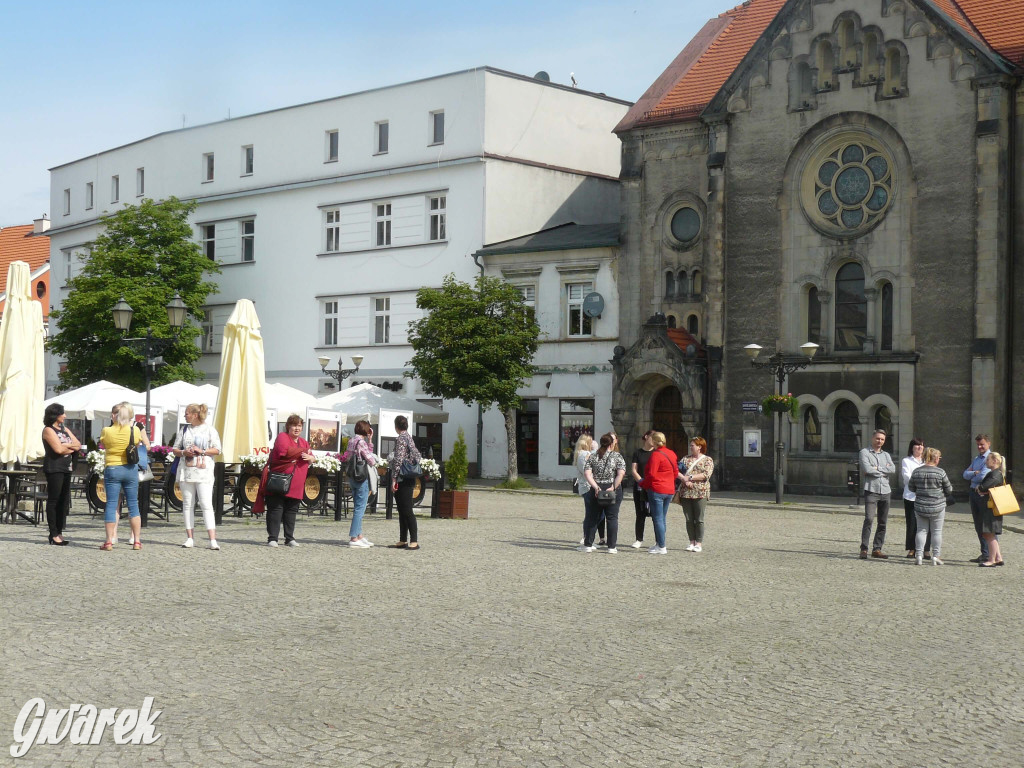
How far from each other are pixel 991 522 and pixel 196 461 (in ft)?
35.7

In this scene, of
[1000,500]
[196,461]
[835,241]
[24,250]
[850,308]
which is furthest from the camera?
[24,250]

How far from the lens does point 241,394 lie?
22.2 meters

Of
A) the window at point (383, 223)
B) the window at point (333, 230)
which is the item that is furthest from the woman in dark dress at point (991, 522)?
the window at point (333, 230)

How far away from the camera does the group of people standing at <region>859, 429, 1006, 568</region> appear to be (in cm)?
1845

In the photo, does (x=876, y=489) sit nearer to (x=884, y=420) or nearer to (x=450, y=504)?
(x=450, y=504)

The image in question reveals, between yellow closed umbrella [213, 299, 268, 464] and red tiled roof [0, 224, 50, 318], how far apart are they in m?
51.0

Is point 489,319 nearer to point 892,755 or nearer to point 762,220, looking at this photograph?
point 762,220

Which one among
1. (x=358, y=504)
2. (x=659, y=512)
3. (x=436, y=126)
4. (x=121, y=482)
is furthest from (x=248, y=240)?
(x=121, y=482)

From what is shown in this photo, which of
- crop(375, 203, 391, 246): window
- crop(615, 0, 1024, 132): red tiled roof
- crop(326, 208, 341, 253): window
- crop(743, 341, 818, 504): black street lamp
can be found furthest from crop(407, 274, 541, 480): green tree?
crop(326, 208, 341, 253): window

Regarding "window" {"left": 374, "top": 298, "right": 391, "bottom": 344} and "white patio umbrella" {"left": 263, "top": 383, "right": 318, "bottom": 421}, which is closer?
"white patio umbrella" {"left": 263, "top": 383, "right": 318, "bottom": 421}

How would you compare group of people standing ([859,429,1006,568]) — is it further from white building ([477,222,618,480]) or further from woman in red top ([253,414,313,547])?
white building ([477,222,618,480])

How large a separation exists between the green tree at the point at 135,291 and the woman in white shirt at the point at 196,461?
32664mm

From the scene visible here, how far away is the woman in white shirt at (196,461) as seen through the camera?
17.7m

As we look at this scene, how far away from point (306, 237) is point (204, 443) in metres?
35.2
